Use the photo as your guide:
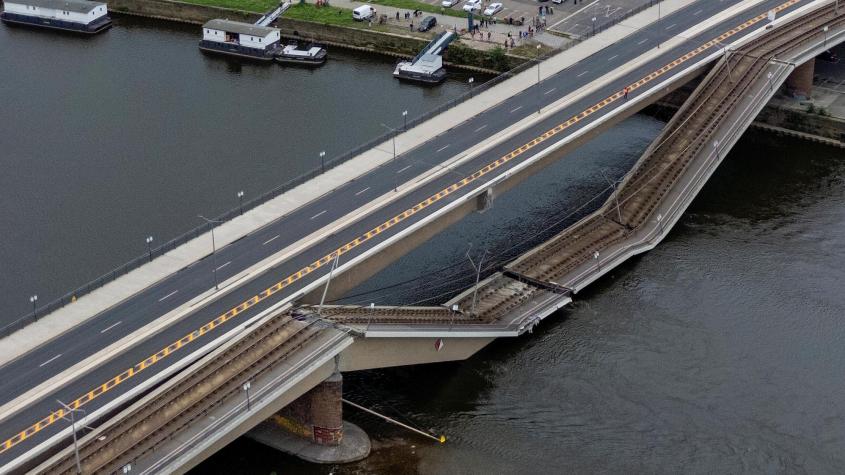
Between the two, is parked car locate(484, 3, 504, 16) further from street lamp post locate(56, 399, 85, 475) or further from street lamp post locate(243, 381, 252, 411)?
street lamp post locate(56, 399, 85, 475)

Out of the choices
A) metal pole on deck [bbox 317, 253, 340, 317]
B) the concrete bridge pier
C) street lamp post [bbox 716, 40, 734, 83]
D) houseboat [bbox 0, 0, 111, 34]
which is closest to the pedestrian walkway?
street lamp post [bbox 716, 40, 734, 83]

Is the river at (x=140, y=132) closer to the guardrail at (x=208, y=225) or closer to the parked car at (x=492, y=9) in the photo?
the guardrail at (x=208, y=225)

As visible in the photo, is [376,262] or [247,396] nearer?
[247,396]

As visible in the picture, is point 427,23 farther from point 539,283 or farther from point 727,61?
point 539,283

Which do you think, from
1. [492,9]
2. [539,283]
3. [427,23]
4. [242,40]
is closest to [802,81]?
[492,9]

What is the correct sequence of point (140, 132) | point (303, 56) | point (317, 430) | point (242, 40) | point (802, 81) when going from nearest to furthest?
point (317, 430)
point (140, 132)
point (802, 81)
point (303, 56)
point (242, 40)

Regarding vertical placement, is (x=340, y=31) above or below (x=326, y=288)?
above

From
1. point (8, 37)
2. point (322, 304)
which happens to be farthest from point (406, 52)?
point (322, 304)
